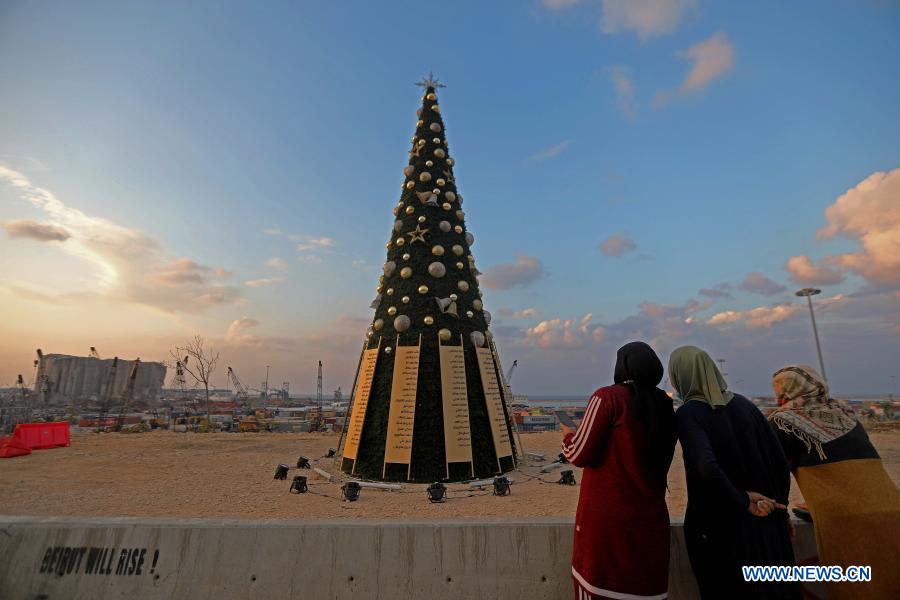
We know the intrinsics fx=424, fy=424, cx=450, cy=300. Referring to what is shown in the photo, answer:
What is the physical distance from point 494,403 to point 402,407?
2.35 metres

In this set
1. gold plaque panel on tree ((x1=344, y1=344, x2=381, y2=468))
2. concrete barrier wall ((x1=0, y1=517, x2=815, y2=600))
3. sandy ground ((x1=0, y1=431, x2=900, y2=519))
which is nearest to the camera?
concrete barrier wall ((x1=0, y1=517, x2=815, y2=600))

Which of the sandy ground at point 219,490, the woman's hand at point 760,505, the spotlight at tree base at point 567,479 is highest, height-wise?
the woman's hand at point 760,505

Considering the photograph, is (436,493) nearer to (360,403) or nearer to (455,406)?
(455,406)

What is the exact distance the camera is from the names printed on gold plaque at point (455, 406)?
32.4 ft

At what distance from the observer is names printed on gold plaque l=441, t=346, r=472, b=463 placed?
32.4ft

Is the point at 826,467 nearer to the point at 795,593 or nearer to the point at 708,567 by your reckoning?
the point at 795,593

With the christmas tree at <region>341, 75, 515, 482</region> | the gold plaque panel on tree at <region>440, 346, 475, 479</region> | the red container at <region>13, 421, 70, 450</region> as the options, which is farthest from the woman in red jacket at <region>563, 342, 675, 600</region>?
the red container at <region>13, 421, 70, 450</region>

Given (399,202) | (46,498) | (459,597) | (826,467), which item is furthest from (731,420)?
(46,498)

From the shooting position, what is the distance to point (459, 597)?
3270mm

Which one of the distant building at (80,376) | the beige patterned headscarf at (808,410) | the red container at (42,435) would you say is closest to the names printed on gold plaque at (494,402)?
the beige patterned headscarf at (808,410)

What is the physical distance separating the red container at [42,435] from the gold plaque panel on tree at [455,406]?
57.5 feet

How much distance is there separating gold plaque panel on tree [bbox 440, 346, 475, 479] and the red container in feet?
57.5

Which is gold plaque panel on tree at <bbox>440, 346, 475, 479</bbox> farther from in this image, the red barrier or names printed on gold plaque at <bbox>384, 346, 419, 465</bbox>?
the red barrier

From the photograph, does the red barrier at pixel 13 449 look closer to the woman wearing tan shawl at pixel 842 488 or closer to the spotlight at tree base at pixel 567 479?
the spotlight at tree base at pixel 567 479
